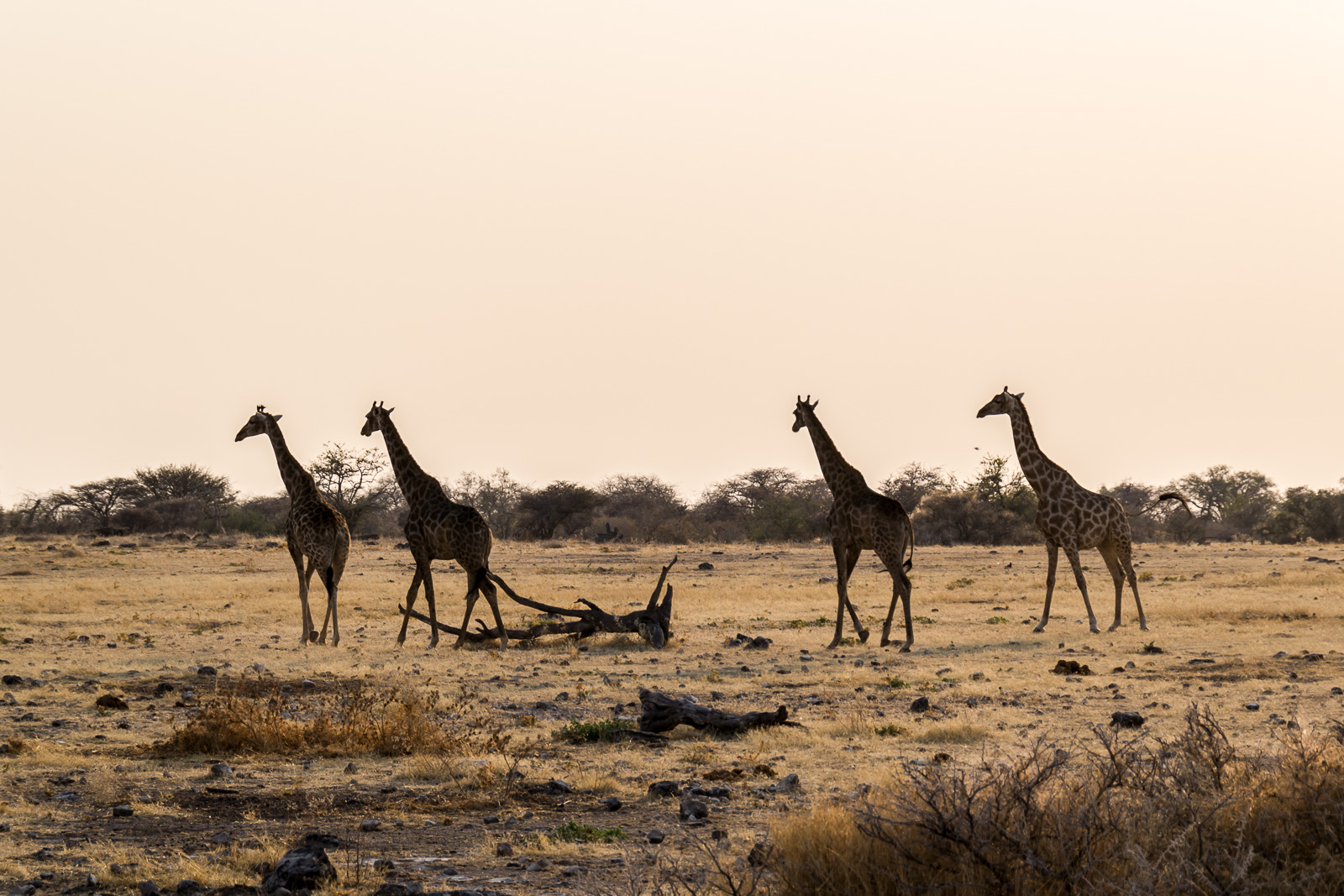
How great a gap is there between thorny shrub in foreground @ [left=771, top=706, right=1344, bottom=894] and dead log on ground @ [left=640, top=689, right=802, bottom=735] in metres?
4.95

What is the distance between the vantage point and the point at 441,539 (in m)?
18.3

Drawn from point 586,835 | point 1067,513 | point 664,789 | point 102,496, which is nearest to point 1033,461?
point 1067,513

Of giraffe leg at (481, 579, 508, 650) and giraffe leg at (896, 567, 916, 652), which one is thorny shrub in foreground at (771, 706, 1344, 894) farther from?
giraffe leg at (481, 579, 508, 650)

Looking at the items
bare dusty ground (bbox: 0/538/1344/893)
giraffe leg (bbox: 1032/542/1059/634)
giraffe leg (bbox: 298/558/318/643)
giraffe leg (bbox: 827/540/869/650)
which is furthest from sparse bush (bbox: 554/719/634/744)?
giraffe leg (bbox: 1032/542/1059/634)

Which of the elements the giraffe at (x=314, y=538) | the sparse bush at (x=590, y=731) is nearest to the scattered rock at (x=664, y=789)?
the sparse bush at (x=590, y=731)

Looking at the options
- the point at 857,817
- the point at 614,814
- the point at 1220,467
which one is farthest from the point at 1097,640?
the point at 1220,467

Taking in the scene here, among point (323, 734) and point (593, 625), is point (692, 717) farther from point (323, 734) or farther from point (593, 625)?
point (593, 625)

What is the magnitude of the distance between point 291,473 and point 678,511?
51.8m

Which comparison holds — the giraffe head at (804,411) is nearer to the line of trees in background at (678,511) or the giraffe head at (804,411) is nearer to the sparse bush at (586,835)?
the sparse bush at (586,835)

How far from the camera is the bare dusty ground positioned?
7.63 m

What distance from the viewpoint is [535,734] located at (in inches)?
449

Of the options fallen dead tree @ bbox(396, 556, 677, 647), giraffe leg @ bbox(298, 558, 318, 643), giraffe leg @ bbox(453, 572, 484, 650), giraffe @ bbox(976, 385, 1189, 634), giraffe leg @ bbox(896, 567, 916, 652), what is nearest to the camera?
giraffe leg @ bbox(896, 567, 916, 652)

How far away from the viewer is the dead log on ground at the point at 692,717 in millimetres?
11133

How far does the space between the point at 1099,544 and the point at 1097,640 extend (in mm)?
2988
